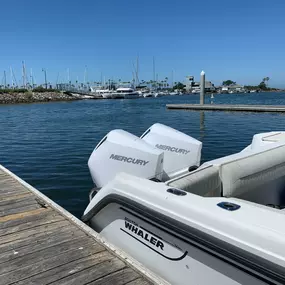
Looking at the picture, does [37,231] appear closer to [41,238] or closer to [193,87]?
[41,238]

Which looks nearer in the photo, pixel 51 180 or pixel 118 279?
pixel 118 279

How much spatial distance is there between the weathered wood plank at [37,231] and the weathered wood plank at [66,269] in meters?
0.69

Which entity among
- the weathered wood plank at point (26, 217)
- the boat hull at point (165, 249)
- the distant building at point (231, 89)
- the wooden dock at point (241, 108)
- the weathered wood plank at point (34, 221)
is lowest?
the distant building at point (231, 89)

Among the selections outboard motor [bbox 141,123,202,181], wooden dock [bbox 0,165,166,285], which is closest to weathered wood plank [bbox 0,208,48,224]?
wooden dock [bbox 0,165,166,285]

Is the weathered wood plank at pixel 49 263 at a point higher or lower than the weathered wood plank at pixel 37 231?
higher

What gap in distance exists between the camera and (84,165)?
329 inches

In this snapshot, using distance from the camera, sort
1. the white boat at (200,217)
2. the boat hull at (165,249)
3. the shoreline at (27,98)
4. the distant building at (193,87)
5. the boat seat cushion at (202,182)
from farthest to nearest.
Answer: the distant building at (193,87)
the shoreline at (27,98)
the boat seat cushion at (202,182)
the boat hull at (165,249)
the white boat at (200,217)

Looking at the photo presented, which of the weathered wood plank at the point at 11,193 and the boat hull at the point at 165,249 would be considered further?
the weathered wood plank at the point at 11,193

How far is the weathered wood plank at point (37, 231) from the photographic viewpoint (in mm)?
3078

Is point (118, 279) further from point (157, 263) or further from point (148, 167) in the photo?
point (148, 167)

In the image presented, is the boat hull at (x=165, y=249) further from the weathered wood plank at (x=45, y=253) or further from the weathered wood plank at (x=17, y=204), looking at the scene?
the weathered wood plank at (x=17, y=204)

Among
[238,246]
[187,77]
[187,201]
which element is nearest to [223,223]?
[238,246]

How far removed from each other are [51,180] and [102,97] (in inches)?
3331

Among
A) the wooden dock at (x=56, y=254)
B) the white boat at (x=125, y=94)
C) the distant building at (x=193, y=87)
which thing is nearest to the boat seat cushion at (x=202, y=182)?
the wooden dock at (x=56, y=254)
